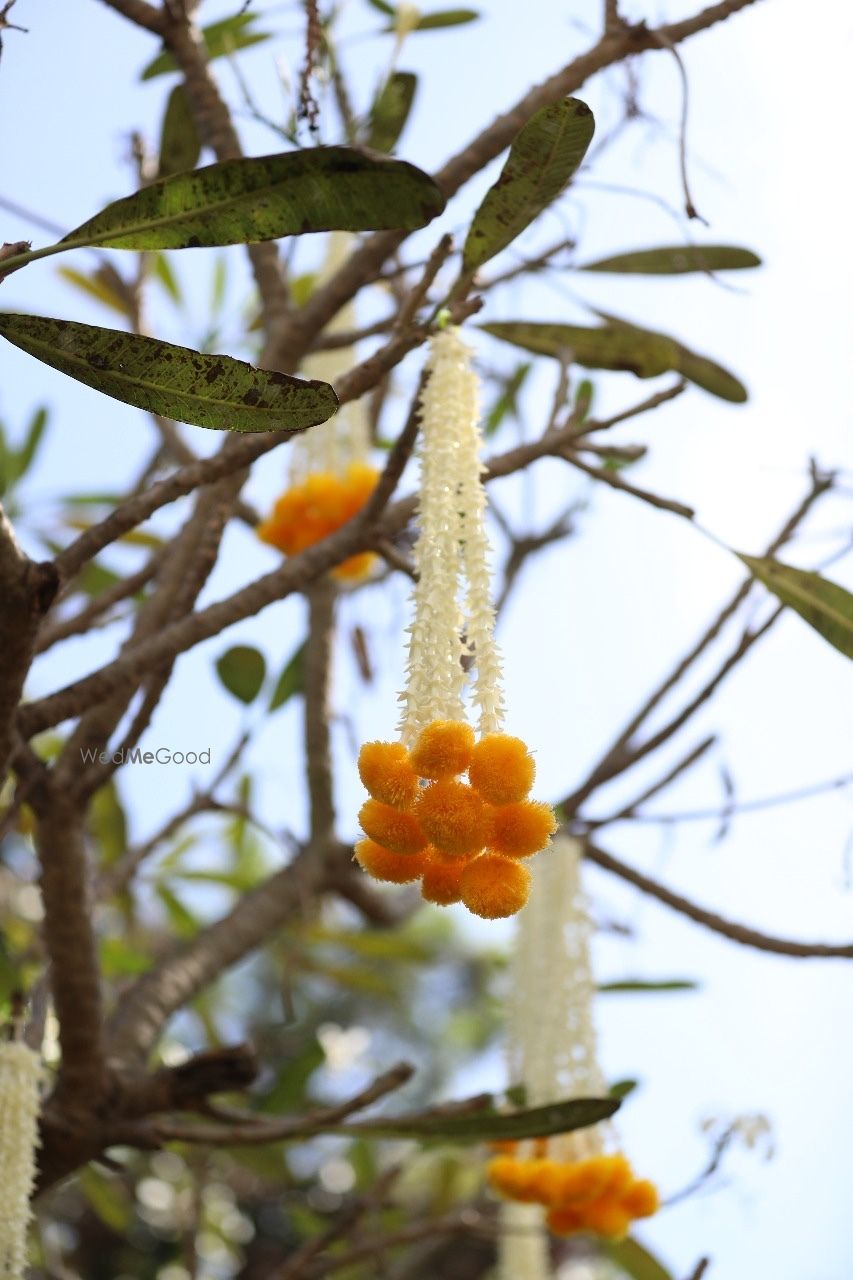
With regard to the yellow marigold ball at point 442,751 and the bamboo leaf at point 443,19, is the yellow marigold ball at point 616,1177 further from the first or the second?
the bamboo leaf at point 443,19

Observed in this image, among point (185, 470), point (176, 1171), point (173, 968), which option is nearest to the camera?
point (185, 470)

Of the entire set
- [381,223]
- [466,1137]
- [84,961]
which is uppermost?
[381,223]

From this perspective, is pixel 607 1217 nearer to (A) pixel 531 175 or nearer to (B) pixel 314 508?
(B) pixel 314 508

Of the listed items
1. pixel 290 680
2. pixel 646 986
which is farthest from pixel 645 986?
pixel 290 680

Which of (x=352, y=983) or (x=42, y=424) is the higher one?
(x=42, y=424)

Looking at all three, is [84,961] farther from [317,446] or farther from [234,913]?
[317,446]

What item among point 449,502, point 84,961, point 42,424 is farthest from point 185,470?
point 42,424
